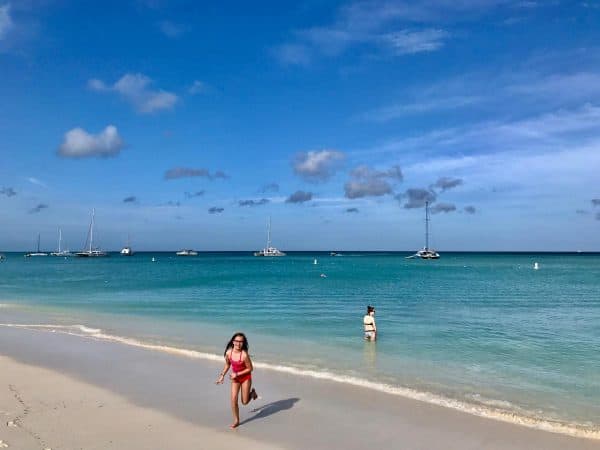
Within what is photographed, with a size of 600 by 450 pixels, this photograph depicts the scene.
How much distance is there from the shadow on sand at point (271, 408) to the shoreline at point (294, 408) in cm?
2

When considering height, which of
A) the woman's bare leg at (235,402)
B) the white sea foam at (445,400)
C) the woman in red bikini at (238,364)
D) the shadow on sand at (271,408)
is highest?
the woman in red bikini at (238,364)

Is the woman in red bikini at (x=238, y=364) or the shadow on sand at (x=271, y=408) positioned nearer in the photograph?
the woman in red bikini at (x=238, y=364)

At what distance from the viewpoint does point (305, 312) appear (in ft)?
97.6

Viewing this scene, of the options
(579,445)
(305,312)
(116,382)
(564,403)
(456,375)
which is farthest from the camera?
(305,312)

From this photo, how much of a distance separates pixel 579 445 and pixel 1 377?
13.8 metres

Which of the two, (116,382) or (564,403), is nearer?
(564,403)

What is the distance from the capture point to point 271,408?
11.5 metres

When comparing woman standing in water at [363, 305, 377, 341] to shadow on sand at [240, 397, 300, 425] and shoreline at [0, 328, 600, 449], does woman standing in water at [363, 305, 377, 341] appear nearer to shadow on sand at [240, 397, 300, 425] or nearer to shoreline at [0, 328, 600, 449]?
shoreline at [0, 328, 600, 449]

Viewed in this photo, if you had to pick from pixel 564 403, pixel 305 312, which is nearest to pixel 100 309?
pixel 305 312

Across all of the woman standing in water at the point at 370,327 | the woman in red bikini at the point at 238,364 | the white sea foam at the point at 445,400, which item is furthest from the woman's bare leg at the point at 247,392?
the woman standing in water at the point at 370,327

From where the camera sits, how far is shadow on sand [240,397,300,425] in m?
10.9

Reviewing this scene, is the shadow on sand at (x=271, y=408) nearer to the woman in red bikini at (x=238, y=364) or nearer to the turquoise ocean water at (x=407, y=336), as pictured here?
the woman in red bikini at (x=238, y=364)

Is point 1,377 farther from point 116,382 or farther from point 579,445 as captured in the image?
point 579,445

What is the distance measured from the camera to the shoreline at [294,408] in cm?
973
